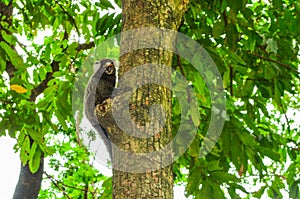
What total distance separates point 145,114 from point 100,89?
2.73ft

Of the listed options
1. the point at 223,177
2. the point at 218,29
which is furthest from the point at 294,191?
the point at 218,29

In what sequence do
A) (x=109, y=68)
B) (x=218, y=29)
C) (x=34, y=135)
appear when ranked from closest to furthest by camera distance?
(x=109, y=68) → (x=218, y=29) → (x=34, y=135)

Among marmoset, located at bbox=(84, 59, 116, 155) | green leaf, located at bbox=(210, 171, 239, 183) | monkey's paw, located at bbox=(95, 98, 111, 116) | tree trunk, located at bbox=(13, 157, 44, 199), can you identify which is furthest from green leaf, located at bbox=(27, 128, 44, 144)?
tree trunk, located at bbox=(13, 157, 44, 199)

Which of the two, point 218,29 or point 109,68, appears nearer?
point 109,68

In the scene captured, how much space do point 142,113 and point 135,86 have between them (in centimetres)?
14

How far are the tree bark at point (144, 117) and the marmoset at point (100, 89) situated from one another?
53cm

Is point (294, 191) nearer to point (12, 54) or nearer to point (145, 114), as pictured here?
point (145, 114)

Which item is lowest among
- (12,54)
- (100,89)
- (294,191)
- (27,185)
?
(294,191)

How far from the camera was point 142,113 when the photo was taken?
1969 millimetres

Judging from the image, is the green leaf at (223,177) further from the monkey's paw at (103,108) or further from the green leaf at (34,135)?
the green leaf at (34,135)

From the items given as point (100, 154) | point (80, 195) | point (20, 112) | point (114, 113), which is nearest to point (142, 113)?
point (114, 113)

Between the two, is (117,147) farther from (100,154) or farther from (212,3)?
(212,3)

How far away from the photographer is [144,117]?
6.44ft

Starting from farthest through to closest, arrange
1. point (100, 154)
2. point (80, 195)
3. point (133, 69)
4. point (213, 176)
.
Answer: point (80, 195) → point (100, 154) → point (213, 176) → point (133, 69)
